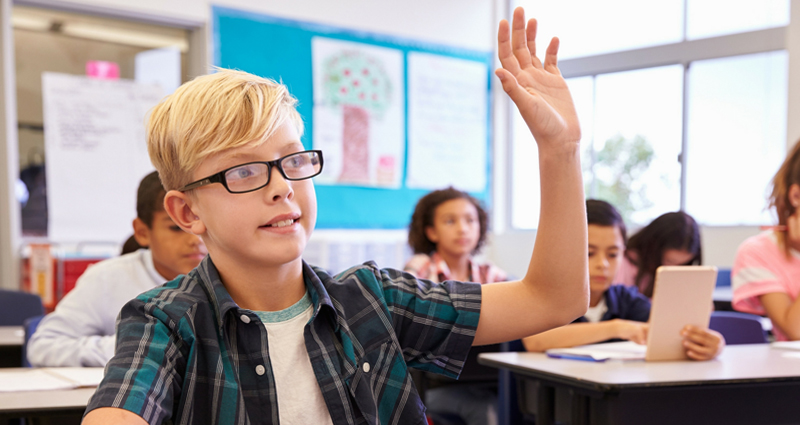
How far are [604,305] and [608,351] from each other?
18.3 inches

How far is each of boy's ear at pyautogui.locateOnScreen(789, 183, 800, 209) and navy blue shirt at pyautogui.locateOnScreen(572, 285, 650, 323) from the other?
0.60m

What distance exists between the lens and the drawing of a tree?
5465 mm

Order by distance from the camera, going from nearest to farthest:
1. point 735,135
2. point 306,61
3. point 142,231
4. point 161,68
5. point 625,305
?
1. point 142,231
2. point 625,305
3. point 161,68
4. point 735,135
5. point 306,61

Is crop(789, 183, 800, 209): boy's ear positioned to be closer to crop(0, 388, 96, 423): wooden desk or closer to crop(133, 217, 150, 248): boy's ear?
crop(133, 217, 150, 248): boy's ear

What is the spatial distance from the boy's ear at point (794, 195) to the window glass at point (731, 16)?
3069mm

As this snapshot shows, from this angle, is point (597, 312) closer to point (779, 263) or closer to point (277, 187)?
point (779, 263)

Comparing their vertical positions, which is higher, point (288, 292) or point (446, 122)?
point (446, 122)

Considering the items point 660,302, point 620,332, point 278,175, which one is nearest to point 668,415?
point 660,302

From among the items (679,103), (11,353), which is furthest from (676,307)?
(679,103)

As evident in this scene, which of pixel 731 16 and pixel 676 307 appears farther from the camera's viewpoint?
pixel 731 16

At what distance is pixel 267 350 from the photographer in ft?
3.18

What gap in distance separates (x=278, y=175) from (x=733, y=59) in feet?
16.7

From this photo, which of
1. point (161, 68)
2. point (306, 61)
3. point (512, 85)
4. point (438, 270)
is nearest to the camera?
point (512, 85)

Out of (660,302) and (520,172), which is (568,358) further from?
(520,172)
